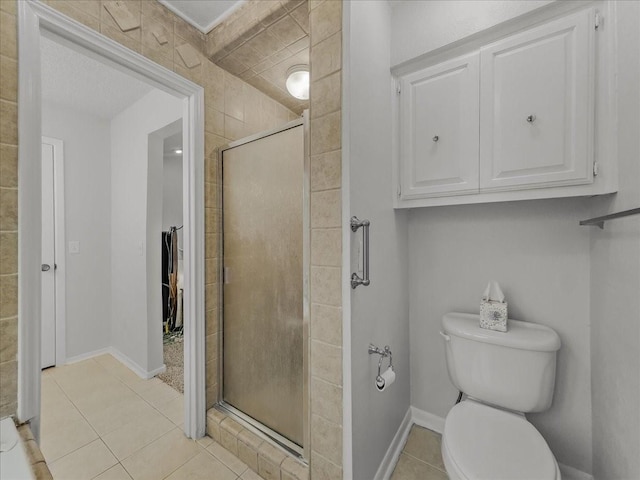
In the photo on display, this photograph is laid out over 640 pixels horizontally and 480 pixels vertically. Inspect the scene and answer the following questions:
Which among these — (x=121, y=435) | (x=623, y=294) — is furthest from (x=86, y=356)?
(x=623, y=294)

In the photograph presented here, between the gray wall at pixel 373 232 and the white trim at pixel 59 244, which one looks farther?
the white trim at pixel 59 244

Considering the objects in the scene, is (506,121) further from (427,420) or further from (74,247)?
(74,247)

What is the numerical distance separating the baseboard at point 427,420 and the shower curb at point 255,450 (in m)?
0.84

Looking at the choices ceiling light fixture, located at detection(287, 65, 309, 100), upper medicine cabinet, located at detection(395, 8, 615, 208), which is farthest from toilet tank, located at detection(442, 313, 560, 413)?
ceiling light fixture, located at detection(287, 65, 309, 100)

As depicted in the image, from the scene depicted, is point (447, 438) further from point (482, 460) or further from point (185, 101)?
point (185, 101)

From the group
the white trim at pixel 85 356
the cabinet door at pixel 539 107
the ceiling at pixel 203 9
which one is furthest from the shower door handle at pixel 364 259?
the white trim at pixel 85 356

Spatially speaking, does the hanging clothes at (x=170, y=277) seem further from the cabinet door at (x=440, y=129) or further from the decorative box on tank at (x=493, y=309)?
the decorative box on tank at (x=493, y=309)

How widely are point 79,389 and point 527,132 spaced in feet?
11.2

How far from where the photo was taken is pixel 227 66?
180cm

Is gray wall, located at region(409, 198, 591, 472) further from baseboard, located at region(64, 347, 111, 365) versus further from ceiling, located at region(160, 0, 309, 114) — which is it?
baseboard, located at region(64, 347, 111, 365)

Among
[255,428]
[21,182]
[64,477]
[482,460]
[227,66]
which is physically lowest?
[64,477]

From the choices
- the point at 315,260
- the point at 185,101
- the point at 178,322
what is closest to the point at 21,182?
the point at 185,101

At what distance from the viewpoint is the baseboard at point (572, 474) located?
1.35 metres

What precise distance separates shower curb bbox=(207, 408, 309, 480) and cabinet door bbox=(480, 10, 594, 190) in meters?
1.60
